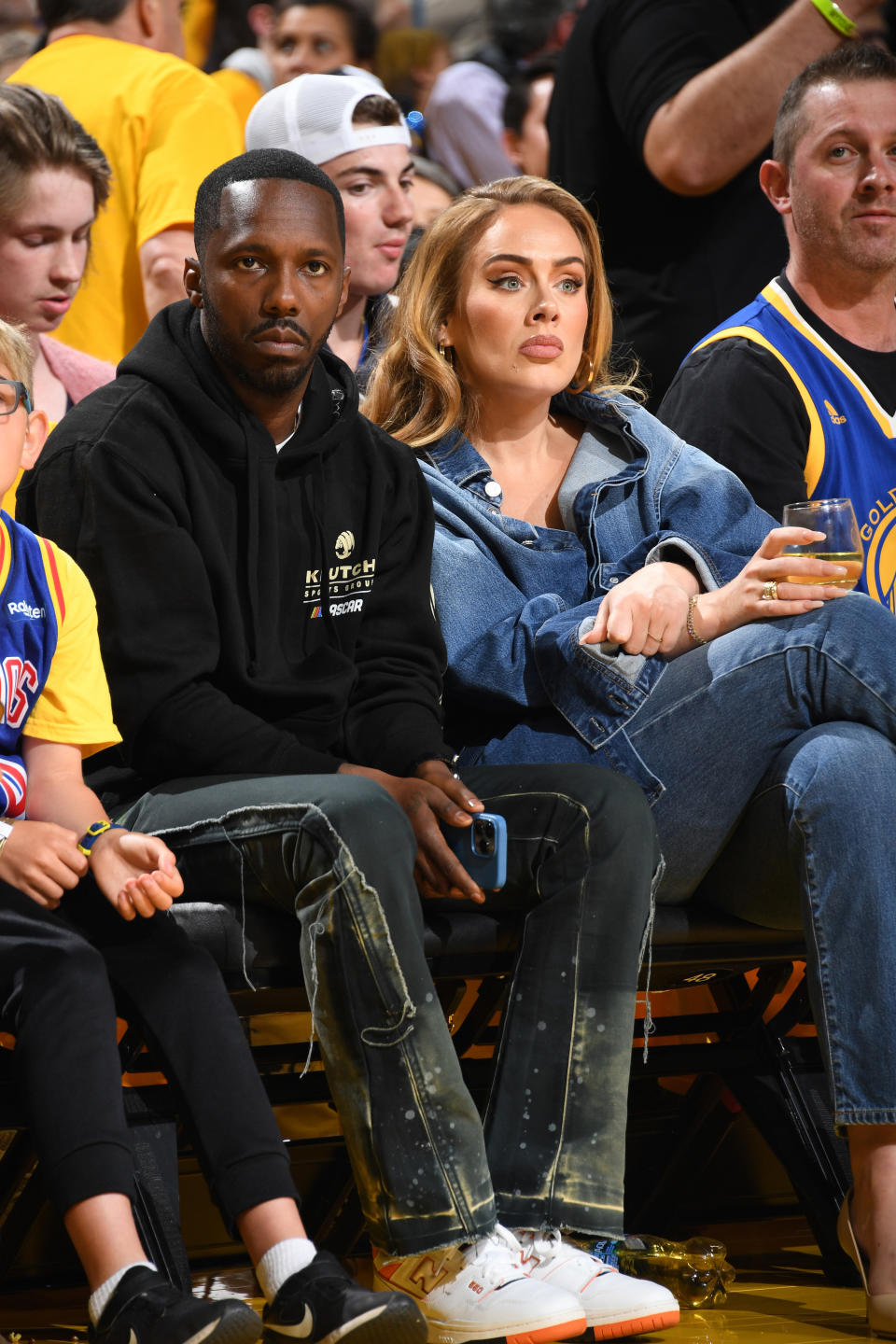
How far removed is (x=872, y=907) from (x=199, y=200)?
1.28 metres

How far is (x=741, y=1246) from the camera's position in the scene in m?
2.26

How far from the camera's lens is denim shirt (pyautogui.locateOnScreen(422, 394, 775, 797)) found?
220 centimetres

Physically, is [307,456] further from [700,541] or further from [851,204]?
[851,204]

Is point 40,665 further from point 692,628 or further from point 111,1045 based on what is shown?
point 692,628

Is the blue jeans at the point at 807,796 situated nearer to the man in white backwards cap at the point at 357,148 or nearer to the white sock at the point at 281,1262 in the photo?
the white sock at the point at 281,1262

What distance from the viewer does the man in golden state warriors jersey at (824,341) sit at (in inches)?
105

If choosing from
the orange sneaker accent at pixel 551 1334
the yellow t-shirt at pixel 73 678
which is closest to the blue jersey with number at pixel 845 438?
the yellow t-shirt at pixel 73 678

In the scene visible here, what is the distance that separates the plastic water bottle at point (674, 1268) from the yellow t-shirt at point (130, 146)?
2.08 meters

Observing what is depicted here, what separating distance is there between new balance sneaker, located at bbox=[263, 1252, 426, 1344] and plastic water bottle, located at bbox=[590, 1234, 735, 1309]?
1.52ft

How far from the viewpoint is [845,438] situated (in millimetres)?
2711

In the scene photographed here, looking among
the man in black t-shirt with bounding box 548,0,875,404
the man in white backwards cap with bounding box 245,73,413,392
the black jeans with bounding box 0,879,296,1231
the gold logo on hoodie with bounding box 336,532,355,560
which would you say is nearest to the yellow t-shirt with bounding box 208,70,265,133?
the man in white backwards cap with bounding box 245,73,413,392

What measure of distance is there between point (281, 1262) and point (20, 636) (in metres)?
0.77

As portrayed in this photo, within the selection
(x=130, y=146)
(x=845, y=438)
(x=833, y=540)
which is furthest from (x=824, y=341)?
(x=130, y=146)

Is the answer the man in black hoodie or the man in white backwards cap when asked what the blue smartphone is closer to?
the man in black hoodie
